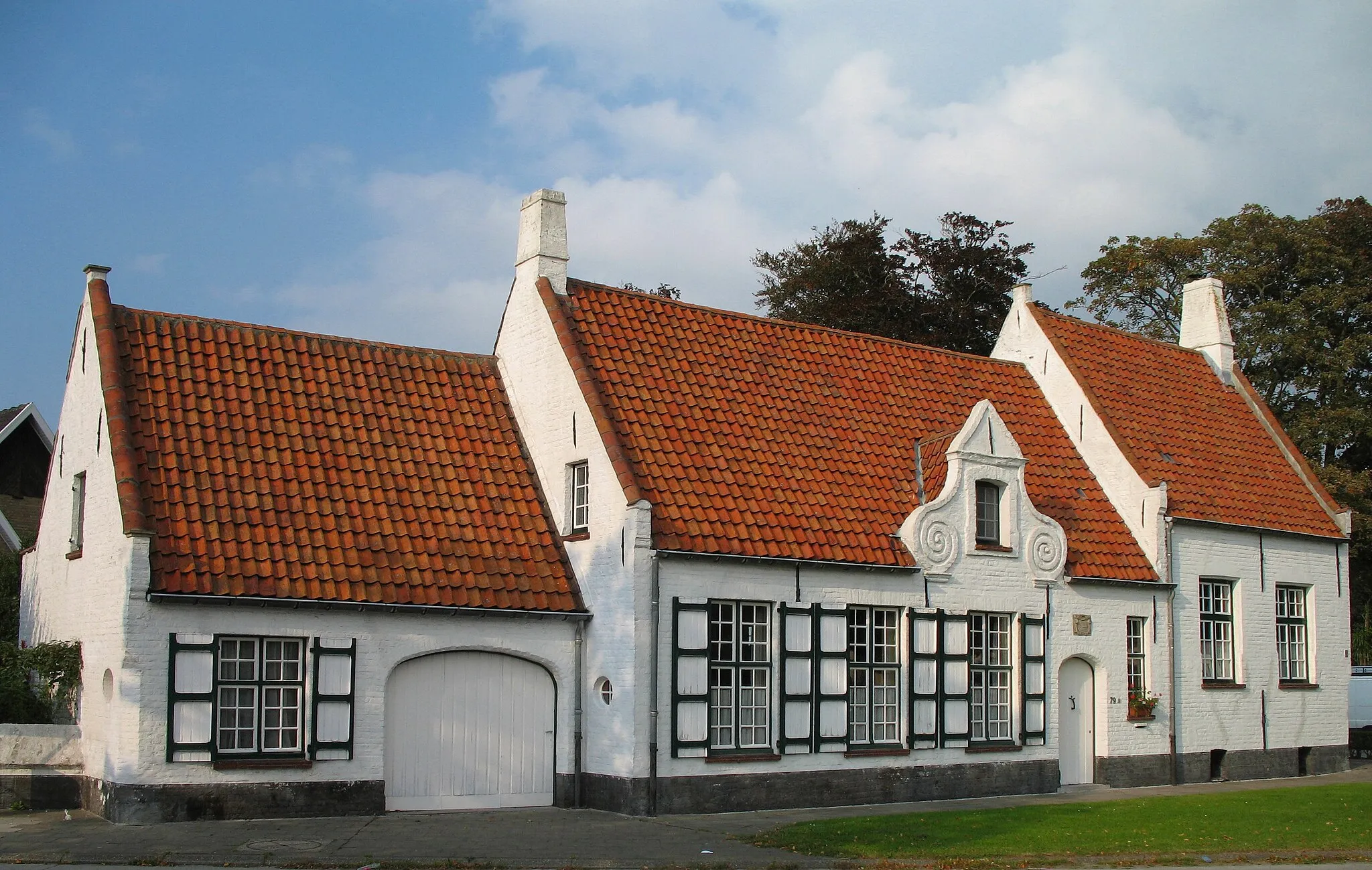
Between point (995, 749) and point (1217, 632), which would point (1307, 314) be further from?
point (995, 749)

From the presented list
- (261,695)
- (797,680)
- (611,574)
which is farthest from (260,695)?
A: (797,680)

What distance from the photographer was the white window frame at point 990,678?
73.0 feet

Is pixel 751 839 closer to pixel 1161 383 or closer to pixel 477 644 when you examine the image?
pixel 477 644

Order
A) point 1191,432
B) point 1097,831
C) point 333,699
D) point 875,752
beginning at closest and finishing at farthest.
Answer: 1. point 1097,831
2. point 333,699
3. point 875,752
4. point 1191,432

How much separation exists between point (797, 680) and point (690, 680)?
6.03 feet

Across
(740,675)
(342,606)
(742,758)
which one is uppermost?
(342,606)

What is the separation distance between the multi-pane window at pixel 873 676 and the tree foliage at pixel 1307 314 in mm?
22183

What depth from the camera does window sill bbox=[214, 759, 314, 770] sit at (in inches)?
672

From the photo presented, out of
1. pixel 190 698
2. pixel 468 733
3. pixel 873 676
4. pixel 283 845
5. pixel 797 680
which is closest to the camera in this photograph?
pixel 283 845

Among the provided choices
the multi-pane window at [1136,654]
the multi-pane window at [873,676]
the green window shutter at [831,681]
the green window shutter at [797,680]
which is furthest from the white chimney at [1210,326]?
the green window shutter at [797,680]

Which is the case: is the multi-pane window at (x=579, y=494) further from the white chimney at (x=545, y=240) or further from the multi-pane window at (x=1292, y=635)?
the multi-pane window at (x=1292, y=635)

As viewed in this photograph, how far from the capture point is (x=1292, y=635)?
2744cm

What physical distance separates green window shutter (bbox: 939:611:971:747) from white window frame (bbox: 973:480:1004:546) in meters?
1.46

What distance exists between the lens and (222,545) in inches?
693
